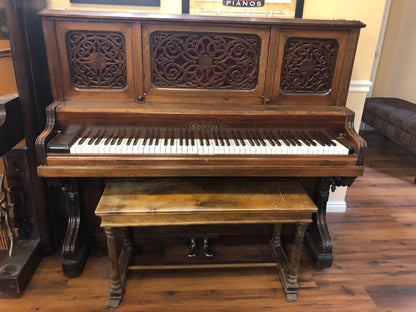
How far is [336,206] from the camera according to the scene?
2.89m

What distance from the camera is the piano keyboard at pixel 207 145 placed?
1.73 m

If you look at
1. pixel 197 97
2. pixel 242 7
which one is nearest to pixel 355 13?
pixel 242 7

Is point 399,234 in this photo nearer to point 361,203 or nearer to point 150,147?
point 361,203

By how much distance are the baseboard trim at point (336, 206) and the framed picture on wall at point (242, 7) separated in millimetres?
1568

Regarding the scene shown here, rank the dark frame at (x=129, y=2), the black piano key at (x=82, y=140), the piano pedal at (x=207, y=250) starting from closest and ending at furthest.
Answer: the black piano key at (x=82, y=140)
the dark frame at (x=129, y=2)
the piano pedal at (x=207, y=250)

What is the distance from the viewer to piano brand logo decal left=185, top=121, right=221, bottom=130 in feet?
6.07

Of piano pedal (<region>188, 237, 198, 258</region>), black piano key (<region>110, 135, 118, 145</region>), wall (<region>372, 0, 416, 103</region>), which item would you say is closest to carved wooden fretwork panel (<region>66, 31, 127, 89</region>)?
black piano key (<region>110, 135, 118, 145</region>)

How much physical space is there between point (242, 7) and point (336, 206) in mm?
1768

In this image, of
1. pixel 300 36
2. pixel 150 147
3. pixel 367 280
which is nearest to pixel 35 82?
pixel 150 147

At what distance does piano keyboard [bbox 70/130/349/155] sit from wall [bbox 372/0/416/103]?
3.49 metres

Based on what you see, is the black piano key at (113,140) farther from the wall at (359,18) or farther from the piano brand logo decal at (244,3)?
the wall at (359,18)

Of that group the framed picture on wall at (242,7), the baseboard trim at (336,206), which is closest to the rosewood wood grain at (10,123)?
the framed picture on wall at (242,7)

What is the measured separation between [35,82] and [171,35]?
2.62 feet

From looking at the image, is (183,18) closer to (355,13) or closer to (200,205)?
(200,205)
